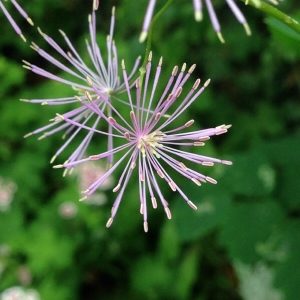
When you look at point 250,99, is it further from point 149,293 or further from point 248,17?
point 149,293

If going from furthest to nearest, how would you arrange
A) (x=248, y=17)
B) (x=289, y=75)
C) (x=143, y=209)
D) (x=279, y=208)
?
(x=289, y=75) < (x=248, y=17) < (x=279, y=208) < (x=143, y=209)

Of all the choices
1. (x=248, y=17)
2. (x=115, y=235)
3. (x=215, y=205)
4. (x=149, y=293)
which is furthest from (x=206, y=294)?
(x=248, y=17)

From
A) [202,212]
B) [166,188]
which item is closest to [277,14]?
[202,212]

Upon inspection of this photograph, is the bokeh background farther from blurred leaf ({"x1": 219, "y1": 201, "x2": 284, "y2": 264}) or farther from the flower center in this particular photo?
the flower center

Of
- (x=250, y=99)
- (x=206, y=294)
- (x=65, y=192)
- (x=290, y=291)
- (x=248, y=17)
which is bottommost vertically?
(x=65, y=192)

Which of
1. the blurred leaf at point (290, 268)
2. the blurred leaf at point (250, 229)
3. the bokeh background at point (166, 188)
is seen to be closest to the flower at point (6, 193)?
the bokeh background at point (166, 188)

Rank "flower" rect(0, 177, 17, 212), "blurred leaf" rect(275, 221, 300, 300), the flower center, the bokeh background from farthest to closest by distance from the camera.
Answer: "flower" rect(0, 177, 17, 212) → the bokeh background → "blurred leaf" rect(275, 221, 300, 300) → the flower center

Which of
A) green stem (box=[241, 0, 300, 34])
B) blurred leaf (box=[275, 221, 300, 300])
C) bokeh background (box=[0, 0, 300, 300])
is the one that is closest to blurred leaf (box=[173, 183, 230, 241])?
bokeh background (box=[0, 0, 300, 300])

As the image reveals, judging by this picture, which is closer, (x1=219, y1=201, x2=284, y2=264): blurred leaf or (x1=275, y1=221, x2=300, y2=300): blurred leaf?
(x1=275, y1=221, x2=300, y2=300): blurred leaf
